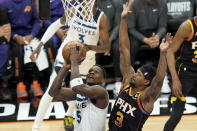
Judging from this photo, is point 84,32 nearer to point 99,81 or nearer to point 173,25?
point 99,81

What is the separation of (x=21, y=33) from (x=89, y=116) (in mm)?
3266

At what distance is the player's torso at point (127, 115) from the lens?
4.18m

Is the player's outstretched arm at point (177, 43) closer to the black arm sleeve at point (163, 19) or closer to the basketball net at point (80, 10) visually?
the basketball net at point (80, 10)

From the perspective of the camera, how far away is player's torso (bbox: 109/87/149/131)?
418 cm

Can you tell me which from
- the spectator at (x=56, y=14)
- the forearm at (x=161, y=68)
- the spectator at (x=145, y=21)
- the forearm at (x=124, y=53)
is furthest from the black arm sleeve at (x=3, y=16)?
the forearm at (x=161, y=68)

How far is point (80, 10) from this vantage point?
535cm

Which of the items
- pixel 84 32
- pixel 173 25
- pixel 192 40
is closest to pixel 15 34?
pixel 84 32

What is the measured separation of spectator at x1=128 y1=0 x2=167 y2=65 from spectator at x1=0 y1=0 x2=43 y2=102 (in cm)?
154

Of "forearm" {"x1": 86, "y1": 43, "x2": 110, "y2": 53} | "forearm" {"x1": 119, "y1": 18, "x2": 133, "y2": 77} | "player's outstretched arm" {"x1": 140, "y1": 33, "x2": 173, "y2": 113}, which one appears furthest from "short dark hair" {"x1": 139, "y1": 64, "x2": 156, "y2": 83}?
"forearm" {"x1": 86, "y1": 43, "x2": 110, "y2": 53}

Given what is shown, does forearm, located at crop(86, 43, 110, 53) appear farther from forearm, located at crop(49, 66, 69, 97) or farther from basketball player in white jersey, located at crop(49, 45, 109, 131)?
forearm, located at crop(49, 66, 69, 97)

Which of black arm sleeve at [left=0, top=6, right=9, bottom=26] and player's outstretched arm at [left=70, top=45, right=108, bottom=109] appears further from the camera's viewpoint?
black arm sleeve at [left=0, top=6, right=9, bottom=26]

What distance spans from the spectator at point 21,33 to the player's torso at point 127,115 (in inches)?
111

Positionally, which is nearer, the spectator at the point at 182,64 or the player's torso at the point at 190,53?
the spectator at the point at 182,64

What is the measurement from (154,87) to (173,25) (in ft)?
11.7
